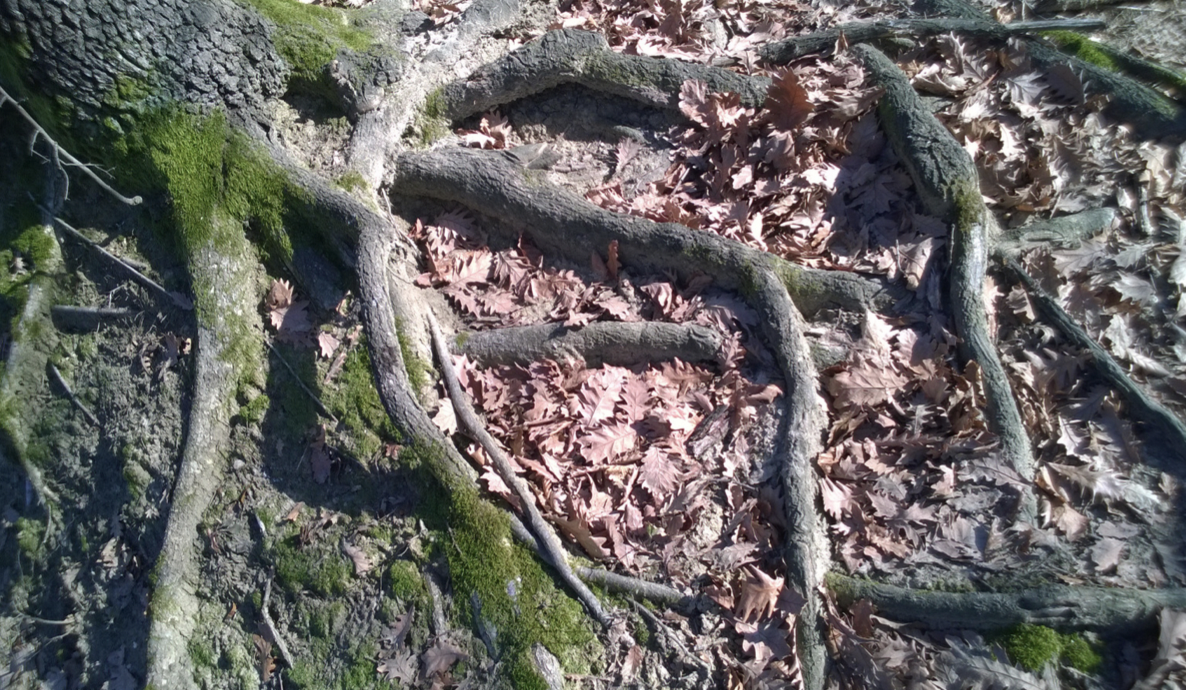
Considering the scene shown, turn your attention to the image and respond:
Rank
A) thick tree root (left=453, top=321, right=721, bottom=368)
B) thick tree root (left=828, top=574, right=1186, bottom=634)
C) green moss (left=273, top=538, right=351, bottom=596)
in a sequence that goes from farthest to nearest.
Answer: thick tree root (left=453, top=321, right=721, bottom=368), green moss (left=273, top=538, right=351, bottom=596), thick tree root (left=828, top=574, right=1186, bottom=634)

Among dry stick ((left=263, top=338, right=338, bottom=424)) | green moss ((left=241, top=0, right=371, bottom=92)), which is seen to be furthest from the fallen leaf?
green moss ((left=241, top=0, right=371, bottom=92))

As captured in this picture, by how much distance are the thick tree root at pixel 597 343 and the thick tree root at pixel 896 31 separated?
2.07 meters

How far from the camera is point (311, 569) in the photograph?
3816mm

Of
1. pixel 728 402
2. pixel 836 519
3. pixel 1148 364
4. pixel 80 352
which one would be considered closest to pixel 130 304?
pixel 80 352

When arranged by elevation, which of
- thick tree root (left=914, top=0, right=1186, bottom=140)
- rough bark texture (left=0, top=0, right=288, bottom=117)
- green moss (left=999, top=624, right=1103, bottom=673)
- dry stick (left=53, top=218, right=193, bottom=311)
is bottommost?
dry stick (left=53, top=218, right=193, bottom=311)

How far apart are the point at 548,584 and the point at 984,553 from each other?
1.90 meters

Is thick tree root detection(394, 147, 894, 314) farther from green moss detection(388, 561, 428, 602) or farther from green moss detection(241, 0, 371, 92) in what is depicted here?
green moss detection(388, 561, 428, 602)

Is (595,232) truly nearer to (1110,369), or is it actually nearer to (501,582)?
(501,582)

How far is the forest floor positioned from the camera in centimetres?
321

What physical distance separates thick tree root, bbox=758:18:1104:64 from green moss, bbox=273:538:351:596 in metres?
3.91

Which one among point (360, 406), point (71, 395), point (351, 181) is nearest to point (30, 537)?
point (71, 395)

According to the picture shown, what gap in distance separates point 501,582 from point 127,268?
126 inches

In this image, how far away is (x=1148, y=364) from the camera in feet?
11.3

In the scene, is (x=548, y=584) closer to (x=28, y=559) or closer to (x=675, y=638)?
(x=675, y=638)
